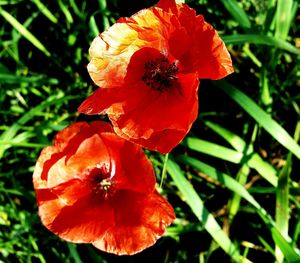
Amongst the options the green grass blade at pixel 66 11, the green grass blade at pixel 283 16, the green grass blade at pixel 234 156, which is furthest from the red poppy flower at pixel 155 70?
the green grass blade at pixel 66 11

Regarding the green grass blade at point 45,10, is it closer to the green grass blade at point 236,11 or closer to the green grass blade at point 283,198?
the green grass blade at point 236,11

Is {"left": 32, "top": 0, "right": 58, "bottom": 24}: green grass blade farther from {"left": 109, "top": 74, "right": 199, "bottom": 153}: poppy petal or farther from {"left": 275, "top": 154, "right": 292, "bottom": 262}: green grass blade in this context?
{"left": 275, "top": 154, "right": 292, "bottom": 262}: green grass blade

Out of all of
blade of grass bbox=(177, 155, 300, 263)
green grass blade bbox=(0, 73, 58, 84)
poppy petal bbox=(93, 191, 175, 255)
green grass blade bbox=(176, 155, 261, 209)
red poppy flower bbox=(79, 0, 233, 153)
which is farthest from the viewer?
green grass blade bbox=(0, 73, 58, 84)

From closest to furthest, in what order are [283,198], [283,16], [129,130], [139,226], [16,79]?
[129,130]
[139,226]
[283,198]
[283,16]
[16,79]

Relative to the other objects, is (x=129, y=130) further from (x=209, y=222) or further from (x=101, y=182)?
(x=209, y=222)

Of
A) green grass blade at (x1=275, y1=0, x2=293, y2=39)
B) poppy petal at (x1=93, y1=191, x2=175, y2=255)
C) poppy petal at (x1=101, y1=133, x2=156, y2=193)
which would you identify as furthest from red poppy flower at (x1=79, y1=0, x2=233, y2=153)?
green grass blade at (x1=275, y1=0, x2=293, y2=39)

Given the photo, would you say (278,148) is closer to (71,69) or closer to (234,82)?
(234,82)

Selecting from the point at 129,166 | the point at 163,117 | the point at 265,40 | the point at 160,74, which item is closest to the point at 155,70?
the point at 160,74
